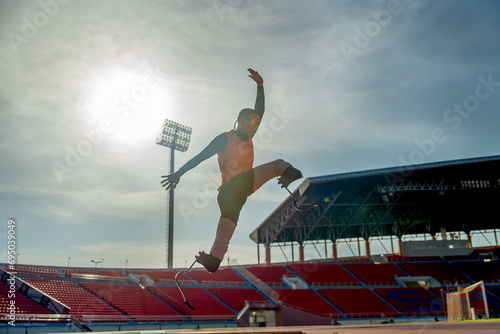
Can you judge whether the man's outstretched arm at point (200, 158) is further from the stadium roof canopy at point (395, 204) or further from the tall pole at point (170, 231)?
the tall pole at point (170, 231)

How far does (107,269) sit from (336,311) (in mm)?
22640

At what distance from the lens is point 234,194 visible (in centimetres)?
619

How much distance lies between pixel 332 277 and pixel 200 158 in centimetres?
4390

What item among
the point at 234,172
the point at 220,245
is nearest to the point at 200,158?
the point at 234,172

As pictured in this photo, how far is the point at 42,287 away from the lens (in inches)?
1206

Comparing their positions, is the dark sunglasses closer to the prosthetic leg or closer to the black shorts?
the black shorts

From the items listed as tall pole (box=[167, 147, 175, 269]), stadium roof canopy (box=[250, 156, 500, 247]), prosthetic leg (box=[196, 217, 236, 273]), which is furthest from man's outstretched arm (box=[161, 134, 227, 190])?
tall pole (box=[167, 147, 175, 269])

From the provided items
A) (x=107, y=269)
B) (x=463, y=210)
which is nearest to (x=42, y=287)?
(x=107, y=269)

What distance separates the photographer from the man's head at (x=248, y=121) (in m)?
6.31

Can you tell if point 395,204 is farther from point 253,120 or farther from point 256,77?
point 253,120

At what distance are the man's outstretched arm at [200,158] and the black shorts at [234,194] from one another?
0.50 meters

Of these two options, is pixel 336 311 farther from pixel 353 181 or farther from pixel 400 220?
pixel 400 220

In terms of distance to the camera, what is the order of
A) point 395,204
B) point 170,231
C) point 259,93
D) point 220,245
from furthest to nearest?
1. point 395,204
2. point 170,231
3. point 259,93
4. point 220,245

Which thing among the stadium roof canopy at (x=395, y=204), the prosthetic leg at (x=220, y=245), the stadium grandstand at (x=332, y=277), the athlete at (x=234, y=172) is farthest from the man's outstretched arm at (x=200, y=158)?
the stadium roof canopy at (x=395, y=204)
